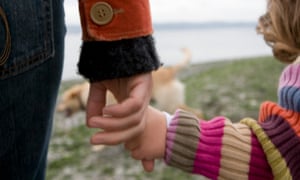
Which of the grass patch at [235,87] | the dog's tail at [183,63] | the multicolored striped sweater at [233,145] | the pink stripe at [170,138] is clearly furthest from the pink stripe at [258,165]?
the dog's tail at [183,63]

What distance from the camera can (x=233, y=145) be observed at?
2.04 ft

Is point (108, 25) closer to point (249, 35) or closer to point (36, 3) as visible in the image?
point (36, 3)

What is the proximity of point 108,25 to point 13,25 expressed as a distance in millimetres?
107

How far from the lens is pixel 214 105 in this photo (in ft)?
7.82

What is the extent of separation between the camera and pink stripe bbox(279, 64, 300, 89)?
0.64m

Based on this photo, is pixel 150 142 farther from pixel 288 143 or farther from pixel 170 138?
pixel 288 143

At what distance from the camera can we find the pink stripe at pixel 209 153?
622mm

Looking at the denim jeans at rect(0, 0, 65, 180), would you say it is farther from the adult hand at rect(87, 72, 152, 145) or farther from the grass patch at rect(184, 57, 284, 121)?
the grass patch at rect(184, 57, 284, 121)

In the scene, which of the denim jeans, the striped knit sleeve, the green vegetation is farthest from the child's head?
the green vegetation

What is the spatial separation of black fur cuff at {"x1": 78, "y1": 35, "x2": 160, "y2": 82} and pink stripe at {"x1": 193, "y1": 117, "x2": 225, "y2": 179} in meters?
0.19

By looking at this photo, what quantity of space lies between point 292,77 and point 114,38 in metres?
0.31

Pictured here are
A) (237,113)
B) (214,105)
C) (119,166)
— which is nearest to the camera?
(119,166)

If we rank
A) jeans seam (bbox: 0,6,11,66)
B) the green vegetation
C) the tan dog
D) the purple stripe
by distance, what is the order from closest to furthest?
jeans seam (bbox: 0,6,11,66) → the purple stripe → the green vegetation → the tan dog

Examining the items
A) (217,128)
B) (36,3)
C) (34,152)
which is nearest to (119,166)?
(217,128)
